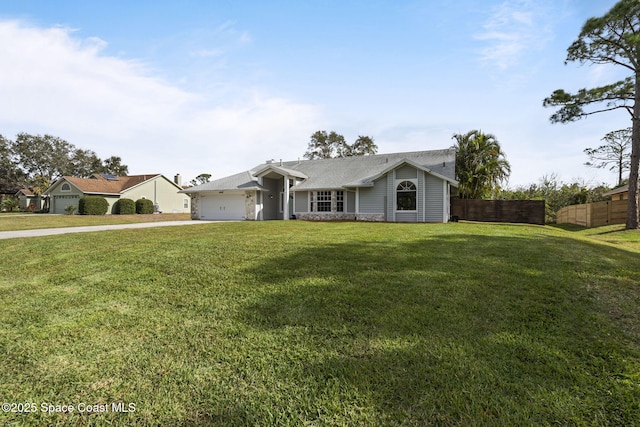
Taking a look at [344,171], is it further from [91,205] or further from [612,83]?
[91,205]

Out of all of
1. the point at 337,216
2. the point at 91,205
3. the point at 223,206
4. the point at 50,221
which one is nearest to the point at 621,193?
the point at 337,216

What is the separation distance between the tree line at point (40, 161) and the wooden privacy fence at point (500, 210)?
56166 millimetres

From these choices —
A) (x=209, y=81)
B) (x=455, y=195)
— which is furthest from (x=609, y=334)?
(x=455, y=195)

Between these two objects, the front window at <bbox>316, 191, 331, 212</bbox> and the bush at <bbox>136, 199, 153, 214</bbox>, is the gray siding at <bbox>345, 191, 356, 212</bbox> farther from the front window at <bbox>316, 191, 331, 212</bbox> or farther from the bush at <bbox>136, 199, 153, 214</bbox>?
the bush at <bbox>136, 199, 153, 214</bbox>

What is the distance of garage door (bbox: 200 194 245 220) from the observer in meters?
22.0

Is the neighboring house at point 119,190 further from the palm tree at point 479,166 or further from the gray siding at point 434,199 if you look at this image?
the palm tree at point 479,166

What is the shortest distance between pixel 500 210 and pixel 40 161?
224 feet

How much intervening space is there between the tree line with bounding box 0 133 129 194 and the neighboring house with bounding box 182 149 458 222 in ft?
132

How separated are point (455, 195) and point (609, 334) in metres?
22.9

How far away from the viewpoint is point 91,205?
28.4 meters

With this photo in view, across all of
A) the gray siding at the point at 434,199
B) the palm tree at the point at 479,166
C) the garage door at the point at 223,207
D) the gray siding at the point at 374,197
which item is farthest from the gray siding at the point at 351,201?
the palm tree at the point at 479,166

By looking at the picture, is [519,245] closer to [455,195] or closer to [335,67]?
[335,67]

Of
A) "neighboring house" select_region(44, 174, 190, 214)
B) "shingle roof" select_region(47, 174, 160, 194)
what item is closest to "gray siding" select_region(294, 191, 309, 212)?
"neighboring house" select_region(44, 174, 190, 214)

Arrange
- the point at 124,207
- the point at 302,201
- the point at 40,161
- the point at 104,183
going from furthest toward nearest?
the point at 40,161 → the point at 104,183 → the point at 124,207 → the point at 302,201
